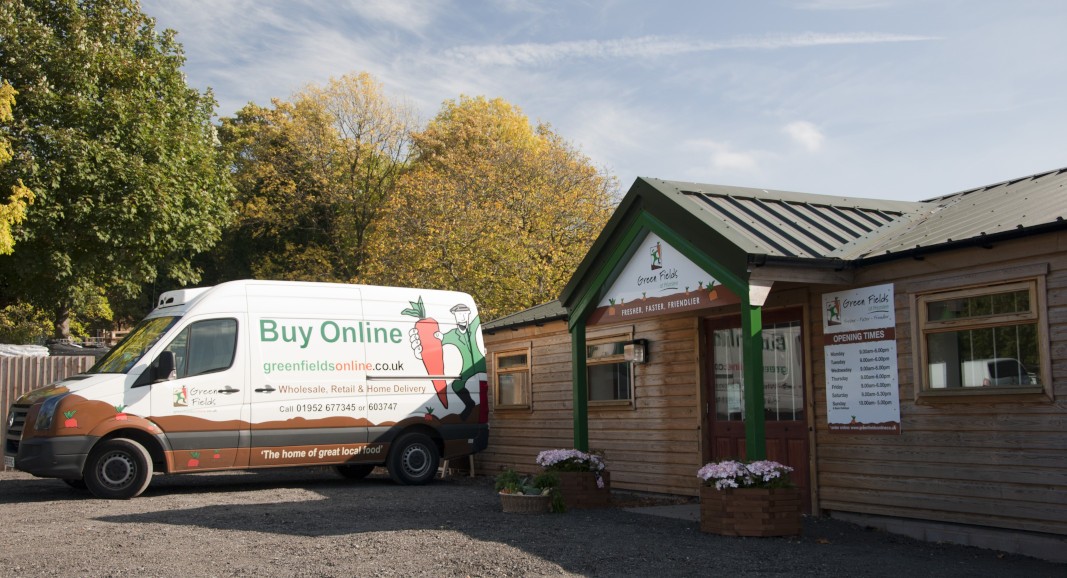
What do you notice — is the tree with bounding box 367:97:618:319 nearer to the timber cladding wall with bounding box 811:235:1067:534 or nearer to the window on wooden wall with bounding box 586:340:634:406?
the window on wooden wall with bounding box 586:340:634:406

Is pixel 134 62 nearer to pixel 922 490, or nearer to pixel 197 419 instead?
pixel 197 419

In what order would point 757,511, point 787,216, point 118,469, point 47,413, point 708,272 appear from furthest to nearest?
1. point 118,469
2. point 47,413
3. point 787,216
4. point 708,272
5. point 757,511

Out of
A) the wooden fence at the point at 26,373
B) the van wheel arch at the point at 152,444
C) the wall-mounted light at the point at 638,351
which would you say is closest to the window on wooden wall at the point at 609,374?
the wall-mounted light at the point at 638,351

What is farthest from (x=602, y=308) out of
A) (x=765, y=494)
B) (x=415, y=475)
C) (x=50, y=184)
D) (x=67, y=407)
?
(x=50, y=184)

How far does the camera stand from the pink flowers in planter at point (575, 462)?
1009 centimetres

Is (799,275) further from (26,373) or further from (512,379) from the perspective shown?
(26,373)

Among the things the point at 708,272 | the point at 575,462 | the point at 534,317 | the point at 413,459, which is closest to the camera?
the point at 708,272

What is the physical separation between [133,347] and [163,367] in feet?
2.32

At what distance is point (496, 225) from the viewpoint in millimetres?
24359

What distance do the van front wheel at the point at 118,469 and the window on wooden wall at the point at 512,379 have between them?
5693 millimetres

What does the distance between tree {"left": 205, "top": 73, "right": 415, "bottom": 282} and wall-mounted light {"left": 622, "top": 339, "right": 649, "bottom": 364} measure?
63.4 ft

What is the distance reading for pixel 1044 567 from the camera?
6.44m

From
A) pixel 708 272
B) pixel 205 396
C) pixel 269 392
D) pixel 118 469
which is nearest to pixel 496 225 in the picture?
pixel 269 392

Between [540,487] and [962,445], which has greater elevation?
[962,445]
